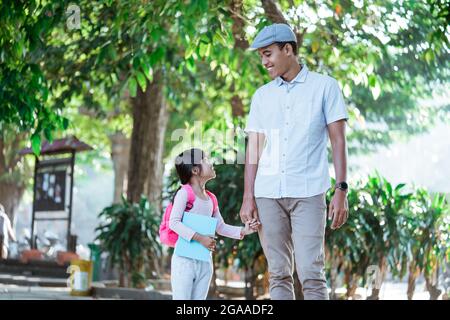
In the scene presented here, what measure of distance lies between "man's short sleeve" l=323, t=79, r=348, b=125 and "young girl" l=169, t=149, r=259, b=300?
781 millimetres

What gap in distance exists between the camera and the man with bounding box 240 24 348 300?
4.81 m

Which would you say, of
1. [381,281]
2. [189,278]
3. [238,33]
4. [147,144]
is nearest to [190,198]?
[189,278]

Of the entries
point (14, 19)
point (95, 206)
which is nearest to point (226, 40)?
point (14, 19)

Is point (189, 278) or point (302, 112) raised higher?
point (302, 112)

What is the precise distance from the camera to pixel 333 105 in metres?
4.95

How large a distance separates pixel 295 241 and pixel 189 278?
0.80 metres

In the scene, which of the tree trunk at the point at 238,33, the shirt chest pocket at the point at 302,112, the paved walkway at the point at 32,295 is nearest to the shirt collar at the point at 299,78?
the shirt chest pocket at the point at 302,112

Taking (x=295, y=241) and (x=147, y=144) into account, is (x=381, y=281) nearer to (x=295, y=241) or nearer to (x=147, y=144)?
(x=147, y=144)

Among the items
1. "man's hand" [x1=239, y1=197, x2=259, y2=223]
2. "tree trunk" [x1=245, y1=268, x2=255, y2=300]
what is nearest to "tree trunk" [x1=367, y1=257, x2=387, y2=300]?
"tree trunk" [x1=245, y1=268, x2=255, y2=300]

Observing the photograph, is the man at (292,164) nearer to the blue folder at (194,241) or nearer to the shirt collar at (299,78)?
the shirt collar at (299,78)

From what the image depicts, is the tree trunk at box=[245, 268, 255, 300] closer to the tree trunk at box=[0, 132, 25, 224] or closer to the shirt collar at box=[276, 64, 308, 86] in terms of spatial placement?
the shirt collar at box=[276, 64, 308, 86]

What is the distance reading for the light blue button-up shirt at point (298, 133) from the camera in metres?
4.92

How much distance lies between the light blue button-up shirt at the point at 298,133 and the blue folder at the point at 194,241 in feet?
1.64
